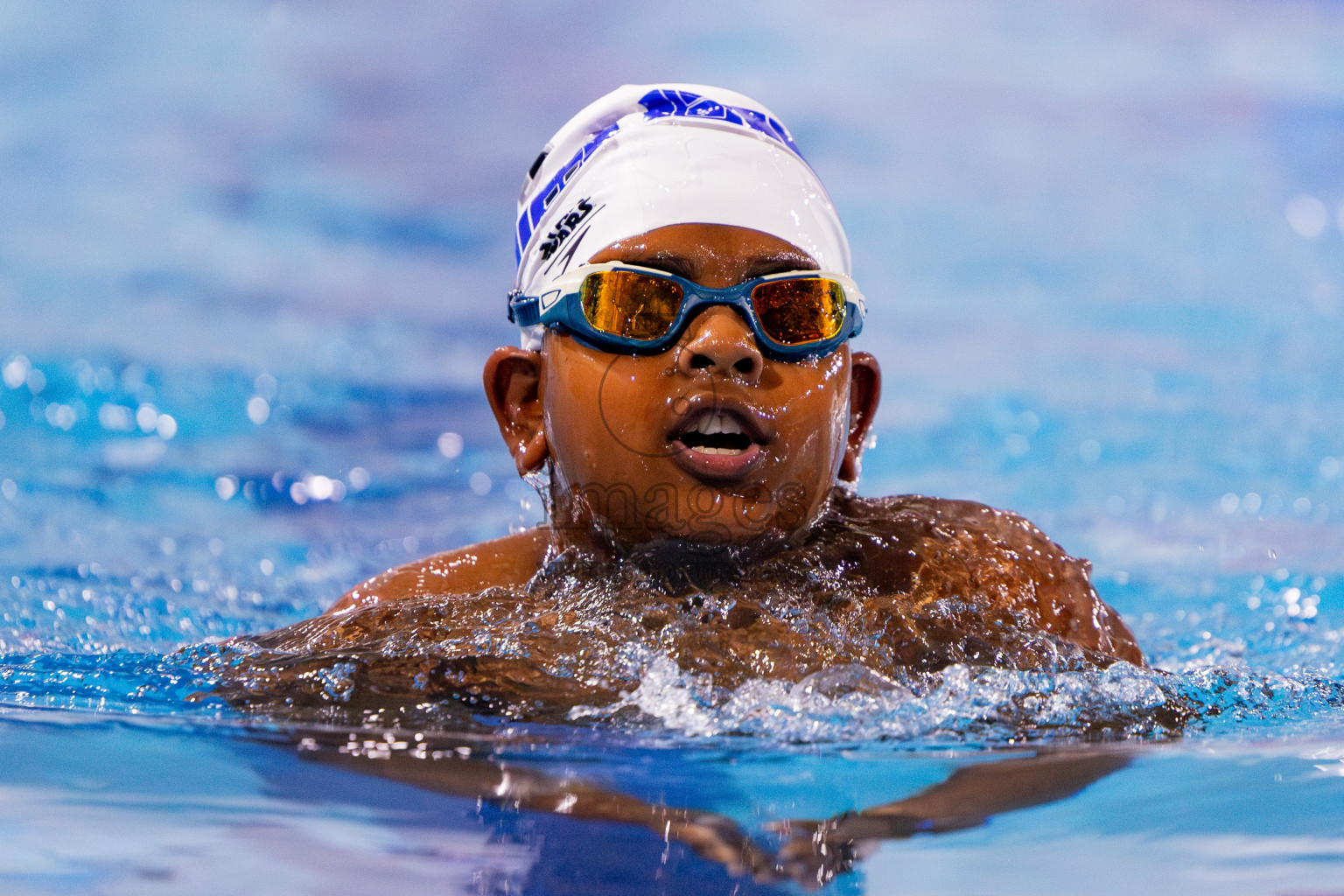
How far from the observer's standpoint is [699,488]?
7.04 ft

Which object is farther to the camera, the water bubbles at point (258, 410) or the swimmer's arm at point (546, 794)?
the water bubbles at point (258, 410)

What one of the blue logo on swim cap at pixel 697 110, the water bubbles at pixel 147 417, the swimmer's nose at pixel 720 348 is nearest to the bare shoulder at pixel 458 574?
the swimmer's nose at pixel 720 348

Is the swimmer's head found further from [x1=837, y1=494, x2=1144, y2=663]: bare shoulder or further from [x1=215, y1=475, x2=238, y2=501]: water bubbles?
[x1=215, y1=475, x2=238, y2=501]: water bubbles

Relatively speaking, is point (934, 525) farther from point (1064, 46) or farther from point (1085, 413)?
point (1064, 46)

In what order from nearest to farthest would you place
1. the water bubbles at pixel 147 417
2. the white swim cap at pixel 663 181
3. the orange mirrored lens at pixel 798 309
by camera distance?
the orange mirrored lens at pixel 798 309, the white swim cap at pixel 663 181, the water bubbles at pixel 147 417

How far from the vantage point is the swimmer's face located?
2.13m

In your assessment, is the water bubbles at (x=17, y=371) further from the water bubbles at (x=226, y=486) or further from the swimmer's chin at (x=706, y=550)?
the swimmer's chin at (x=706, y=550)

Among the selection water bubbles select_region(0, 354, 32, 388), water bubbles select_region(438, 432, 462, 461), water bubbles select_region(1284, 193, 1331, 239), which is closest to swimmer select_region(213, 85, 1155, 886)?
water bubbles select_region(438, 432, 462, 461)

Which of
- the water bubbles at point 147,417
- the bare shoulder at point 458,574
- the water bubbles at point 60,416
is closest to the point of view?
the bare shoulder at point 458,574

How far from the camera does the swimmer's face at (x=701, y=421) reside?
6.99 feet

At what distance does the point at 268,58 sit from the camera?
8164 mm

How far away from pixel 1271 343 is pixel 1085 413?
1634 millimetres

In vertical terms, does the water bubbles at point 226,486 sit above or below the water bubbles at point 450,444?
below

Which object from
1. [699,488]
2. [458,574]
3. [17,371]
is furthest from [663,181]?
[17,371]
